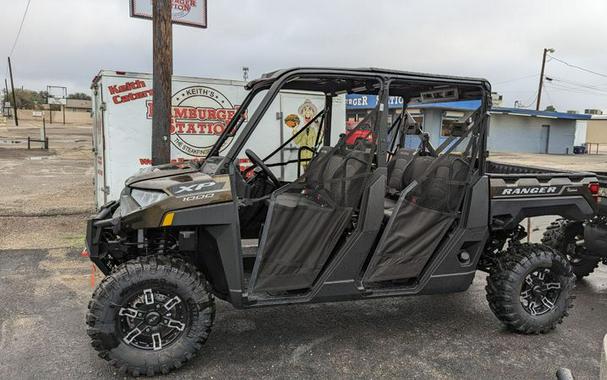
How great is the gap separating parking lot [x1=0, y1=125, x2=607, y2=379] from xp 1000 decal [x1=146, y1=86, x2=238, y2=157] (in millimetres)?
2711

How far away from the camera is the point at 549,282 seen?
4.36 m

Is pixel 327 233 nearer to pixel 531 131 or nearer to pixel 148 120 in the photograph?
pixel 148 120

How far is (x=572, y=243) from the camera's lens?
5820mm

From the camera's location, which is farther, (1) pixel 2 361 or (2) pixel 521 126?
(2) pixel 521 126

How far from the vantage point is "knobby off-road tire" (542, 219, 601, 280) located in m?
5.77

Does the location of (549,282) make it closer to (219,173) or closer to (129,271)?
(219,173)

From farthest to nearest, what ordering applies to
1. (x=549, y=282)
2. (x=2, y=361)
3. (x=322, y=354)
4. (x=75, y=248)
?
(x=75, y=248), (x=549, y=282), (x=322, y=354), (x=2, y=361)

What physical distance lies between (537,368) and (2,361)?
3.92 m

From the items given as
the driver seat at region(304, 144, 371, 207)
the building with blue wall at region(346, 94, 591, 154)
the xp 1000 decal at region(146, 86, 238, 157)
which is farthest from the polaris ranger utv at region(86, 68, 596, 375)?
the building with blue wall at region(346, 94, 591, 154)

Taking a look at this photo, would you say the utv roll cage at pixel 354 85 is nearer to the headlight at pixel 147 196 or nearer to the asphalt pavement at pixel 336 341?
Answer: the headlight at pixel 147 196

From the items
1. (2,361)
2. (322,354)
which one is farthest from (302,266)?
(2,361)

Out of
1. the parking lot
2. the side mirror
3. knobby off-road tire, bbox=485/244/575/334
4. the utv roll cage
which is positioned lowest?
the parking lot

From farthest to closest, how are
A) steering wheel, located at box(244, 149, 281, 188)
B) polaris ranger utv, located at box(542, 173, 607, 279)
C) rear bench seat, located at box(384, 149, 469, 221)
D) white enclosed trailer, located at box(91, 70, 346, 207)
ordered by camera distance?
1. white enclosed trailer, located at box(91, 70, 346, 207)
2. polaris ranger utv, located at box(542, 173, 607, 279)
3. steering wheel, located at box(244, 149, 281, 188)
4. rear bench seat, located at box(384, 149, 469, 221)

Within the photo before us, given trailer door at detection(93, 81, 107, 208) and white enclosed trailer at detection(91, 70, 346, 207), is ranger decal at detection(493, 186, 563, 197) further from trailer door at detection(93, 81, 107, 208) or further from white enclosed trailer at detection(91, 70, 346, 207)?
trailer door at detection(93, 81, 107, 208)
